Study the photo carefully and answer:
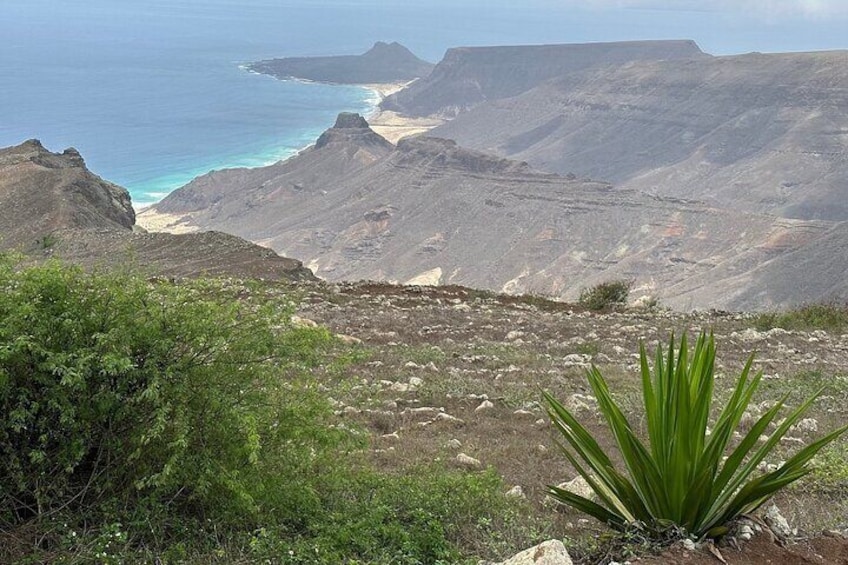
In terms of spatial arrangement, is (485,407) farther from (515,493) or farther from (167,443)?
(167,443)

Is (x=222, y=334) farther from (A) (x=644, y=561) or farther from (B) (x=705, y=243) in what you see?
(B) (x=705, y=243)

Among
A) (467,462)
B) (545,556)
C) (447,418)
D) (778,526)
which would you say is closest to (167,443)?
(545,556)

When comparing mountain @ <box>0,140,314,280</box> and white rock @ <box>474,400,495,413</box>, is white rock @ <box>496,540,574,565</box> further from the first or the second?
mountain @ <box>0,140,314,280</box>

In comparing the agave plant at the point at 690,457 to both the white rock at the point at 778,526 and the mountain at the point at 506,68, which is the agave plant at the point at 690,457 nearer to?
the white rock at the point at 778,526

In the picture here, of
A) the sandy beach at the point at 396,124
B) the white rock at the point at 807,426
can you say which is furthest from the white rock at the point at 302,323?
the sandy beach at the point at 396,124

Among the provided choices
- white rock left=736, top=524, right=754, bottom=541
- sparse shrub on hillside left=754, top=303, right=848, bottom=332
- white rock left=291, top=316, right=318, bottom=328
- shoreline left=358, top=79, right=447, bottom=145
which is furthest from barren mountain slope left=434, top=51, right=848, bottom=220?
white rock left=736, top=524, right=754, bottom=541

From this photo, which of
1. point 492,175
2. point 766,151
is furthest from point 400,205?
point 766,151
